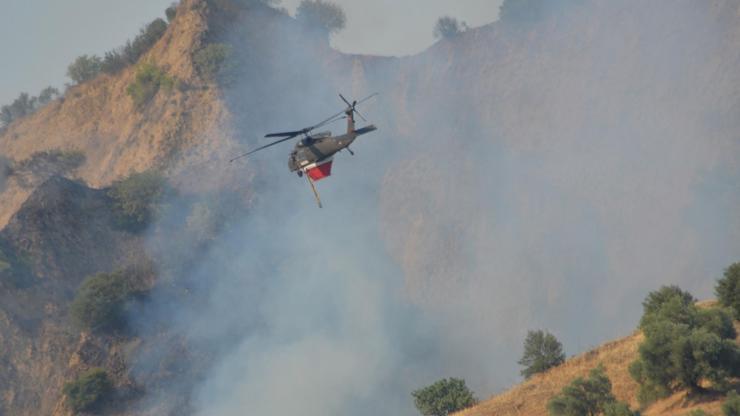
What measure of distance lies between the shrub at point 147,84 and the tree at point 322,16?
16502 mm

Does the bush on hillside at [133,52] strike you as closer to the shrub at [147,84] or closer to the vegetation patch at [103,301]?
the shrub at [147,84]

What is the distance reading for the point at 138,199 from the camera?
62062 mm

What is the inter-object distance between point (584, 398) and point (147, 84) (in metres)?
57.3

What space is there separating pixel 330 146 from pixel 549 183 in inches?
1284

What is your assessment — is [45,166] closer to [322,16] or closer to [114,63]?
[114,63]

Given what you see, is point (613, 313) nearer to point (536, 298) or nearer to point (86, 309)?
point (536, 298)

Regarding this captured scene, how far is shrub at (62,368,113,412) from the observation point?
165 feet

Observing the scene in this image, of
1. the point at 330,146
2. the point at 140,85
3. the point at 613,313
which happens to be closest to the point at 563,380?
the point at 330,146

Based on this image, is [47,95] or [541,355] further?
[47,95]

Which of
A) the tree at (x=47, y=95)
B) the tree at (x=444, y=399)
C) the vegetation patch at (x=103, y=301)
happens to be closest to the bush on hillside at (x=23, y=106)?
the tree at (x=47, y=95)

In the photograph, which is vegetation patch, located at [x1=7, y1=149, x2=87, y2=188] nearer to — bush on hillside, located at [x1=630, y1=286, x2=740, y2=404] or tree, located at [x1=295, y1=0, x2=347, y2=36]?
tree, located at [x1=295, y1=0, x2=347, y2=36]

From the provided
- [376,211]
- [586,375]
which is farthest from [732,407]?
[376,211]

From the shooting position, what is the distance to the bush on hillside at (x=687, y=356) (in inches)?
1015

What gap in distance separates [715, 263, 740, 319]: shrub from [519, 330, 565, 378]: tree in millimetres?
7411
